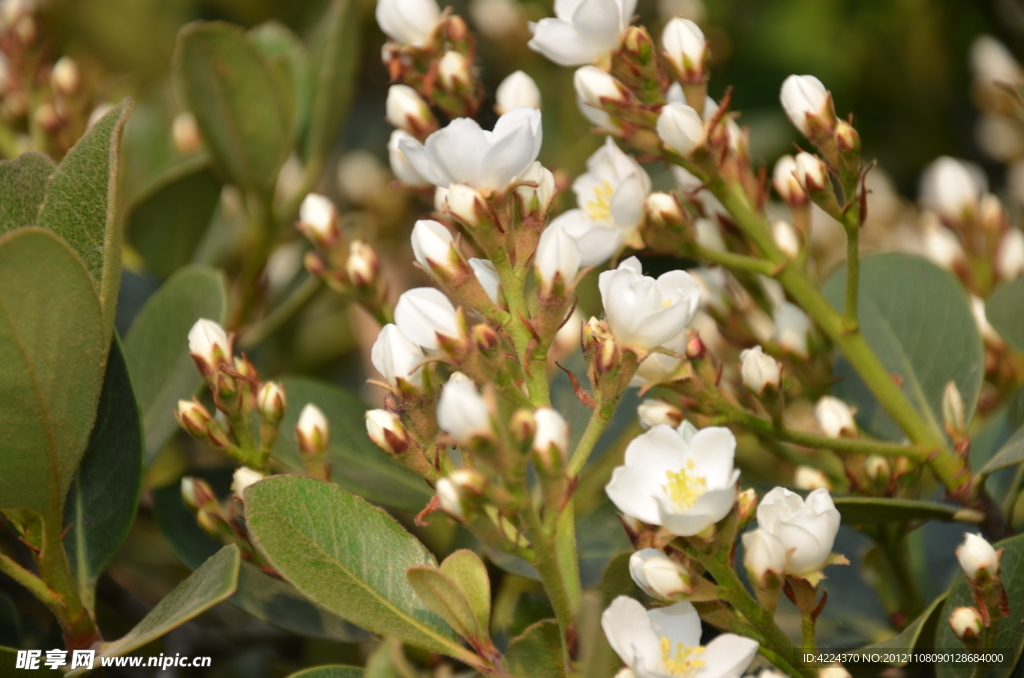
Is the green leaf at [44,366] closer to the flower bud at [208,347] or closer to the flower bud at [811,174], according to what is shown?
the flower bud at [208,347]

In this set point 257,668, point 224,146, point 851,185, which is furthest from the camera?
point 224,146

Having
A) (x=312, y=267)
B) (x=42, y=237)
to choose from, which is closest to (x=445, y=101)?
(x=312, y=267)

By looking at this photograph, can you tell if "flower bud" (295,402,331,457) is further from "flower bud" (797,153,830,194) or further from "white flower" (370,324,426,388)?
"flower bud" (797,153,830,194)

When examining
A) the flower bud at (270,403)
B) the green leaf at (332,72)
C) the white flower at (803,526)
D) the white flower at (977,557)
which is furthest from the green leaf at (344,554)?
the green leaf at (332,72)

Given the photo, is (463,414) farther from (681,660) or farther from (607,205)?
(607,205)

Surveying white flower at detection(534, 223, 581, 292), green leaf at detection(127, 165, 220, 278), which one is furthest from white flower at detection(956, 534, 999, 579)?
green leaf at detection(127, 165, 220, 278)

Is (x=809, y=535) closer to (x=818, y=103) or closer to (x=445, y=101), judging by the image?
(x=818, y=103)

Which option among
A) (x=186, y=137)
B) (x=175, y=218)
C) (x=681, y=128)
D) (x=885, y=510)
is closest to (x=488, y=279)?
(x=681, y=128)
